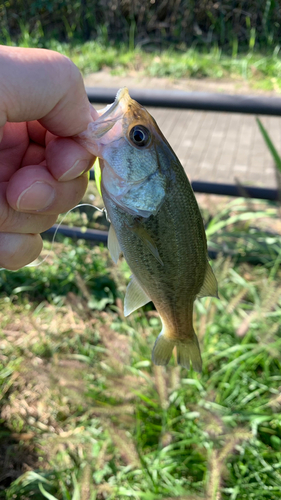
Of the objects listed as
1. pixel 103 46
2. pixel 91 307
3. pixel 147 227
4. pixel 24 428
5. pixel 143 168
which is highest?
pixel 143 168

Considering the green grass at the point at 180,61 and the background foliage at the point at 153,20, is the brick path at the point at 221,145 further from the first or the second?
the background foliage at the point at 153,20

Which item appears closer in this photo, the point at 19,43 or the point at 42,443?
the point at 42,443

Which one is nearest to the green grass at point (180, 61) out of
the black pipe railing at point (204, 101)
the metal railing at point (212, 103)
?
the metal railing at point (212, 103)

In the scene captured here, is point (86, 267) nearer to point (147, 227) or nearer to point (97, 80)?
point (147, 227)

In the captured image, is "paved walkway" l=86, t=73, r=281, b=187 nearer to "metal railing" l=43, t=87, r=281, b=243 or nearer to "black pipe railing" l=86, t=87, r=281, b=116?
"metal railing" l=43, t=87, r=281, b=243

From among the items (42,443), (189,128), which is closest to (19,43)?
(189,128)

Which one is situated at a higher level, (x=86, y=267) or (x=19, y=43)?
(x=19, y=43)

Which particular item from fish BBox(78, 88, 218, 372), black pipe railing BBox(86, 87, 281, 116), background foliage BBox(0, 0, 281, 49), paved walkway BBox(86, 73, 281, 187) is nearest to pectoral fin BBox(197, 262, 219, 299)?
fish BBox(78, 88, 218, 372)
